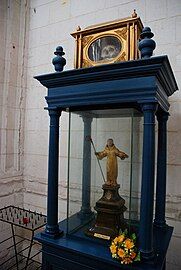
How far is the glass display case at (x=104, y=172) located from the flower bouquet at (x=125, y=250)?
0.16 m

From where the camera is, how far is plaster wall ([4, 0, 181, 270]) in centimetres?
169

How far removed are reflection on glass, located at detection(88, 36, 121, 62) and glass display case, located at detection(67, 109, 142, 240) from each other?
0.32 m

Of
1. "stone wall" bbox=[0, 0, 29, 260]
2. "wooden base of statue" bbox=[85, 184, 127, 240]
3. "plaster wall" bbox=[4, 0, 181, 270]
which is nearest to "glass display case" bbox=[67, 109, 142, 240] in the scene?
"wooden base of statue" bbox=[85, 184, 127, 240]

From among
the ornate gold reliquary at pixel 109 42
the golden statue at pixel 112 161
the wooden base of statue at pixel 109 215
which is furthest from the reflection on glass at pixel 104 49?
the wooden base of statue at pixel 109 215

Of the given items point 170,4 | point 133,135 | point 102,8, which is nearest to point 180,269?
point 133,135

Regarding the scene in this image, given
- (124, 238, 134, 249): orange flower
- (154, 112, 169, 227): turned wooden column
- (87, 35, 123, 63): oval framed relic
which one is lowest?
(124, 238, 134, 249): orange flower

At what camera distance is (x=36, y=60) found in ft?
7.58

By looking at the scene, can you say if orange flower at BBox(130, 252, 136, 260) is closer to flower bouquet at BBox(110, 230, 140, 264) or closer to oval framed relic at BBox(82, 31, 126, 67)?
flower bouquet at BBox(110, 230, 140, 264)

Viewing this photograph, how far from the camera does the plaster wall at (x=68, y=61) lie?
169cm

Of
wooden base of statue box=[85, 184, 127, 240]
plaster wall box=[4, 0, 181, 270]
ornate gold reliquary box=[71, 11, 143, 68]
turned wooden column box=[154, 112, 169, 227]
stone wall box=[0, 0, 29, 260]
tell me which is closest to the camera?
ornate gold reliquary box=[71, 11, 143, 68]

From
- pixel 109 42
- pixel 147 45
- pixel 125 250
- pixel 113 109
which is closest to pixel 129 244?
pixel 125 250

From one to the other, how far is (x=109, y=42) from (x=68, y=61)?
90cm

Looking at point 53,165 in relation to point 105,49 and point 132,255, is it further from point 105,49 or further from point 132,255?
point 105,49

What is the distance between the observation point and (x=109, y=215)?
1.36 metres
